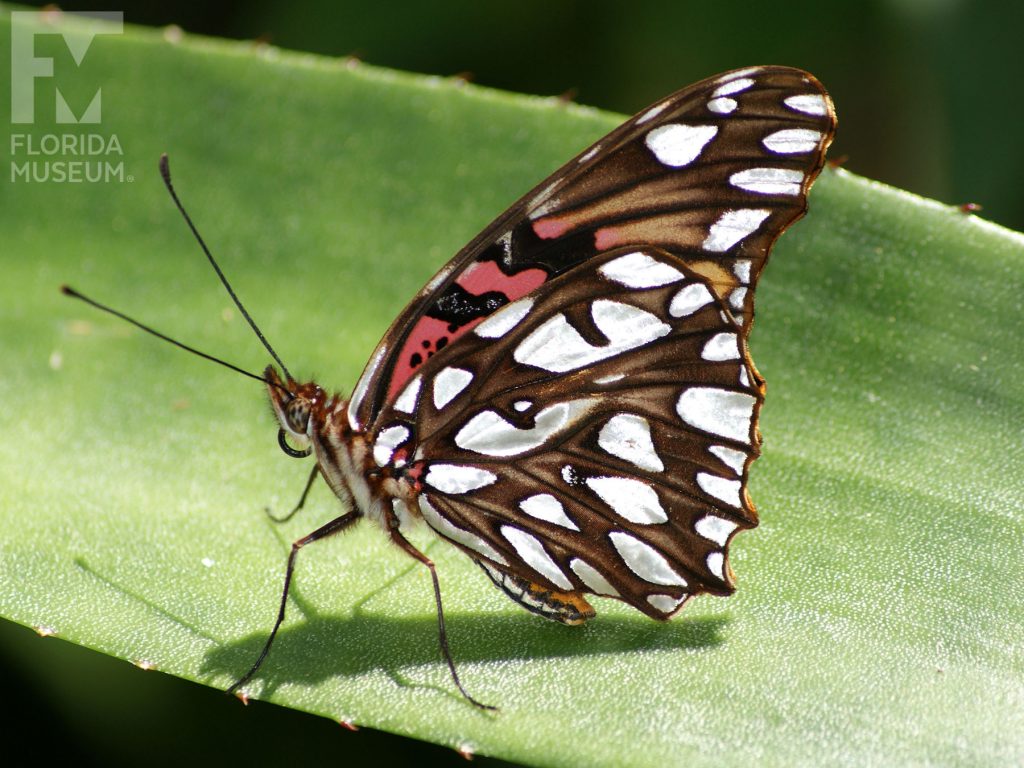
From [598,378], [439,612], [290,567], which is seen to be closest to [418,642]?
[439,612]

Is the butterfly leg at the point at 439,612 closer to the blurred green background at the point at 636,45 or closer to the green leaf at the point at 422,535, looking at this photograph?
the green leaf at the point at 422,535

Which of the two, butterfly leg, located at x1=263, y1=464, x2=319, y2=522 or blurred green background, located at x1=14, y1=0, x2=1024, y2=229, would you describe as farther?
blurred green background, located at x1=14, y1=0, x2=1024, y2=229

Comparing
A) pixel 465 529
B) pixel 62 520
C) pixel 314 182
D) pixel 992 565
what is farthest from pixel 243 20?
pixel 992 565

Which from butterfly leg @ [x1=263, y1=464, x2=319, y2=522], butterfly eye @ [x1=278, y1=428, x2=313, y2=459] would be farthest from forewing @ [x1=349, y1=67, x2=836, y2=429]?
butterfly leg @ [x1=263, y1=464, x2=319, y2=522]

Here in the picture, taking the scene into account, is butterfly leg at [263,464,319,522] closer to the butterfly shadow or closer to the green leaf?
the green leaf
